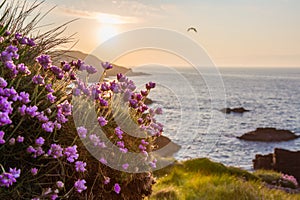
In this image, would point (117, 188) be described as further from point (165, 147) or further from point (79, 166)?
point (165, 147)

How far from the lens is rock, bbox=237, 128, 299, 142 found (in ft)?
200

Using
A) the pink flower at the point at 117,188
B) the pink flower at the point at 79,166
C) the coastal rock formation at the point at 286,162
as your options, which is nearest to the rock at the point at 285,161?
the coastal rock formation at the point at 286,162

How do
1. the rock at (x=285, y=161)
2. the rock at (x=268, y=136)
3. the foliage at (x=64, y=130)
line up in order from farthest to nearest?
the rock at (x=268, y=136), the rock at (x=285, y=161), the foliage at (x=64, y=130)

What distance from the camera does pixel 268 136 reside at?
61594 millimetres

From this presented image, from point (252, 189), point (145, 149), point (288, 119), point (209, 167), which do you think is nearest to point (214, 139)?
point (288, 119)

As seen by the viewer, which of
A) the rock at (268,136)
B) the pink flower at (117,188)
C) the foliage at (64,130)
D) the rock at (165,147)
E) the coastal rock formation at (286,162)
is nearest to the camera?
the foliage at (64,130)

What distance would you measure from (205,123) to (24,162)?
234 ft

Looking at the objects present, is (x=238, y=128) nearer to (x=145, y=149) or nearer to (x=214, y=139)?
(x=214, y=139)

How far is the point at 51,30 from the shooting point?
5.18m

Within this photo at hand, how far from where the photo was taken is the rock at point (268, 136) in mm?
61031

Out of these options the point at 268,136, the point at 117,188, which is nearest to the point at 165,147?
the point at 117,188

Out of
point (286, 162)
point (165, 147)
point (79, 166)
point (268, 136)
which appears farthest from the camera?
point (268, 136)

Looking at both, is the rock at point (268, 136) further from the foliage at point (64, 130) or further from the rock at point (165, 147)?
the foliage at point (64, 130)

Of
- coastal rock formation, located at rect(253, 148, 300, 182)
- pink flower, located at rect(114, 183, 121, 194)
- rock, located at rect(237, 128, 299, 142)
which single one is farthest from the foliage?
rock, located at rect(237, 128, 299, 142)
